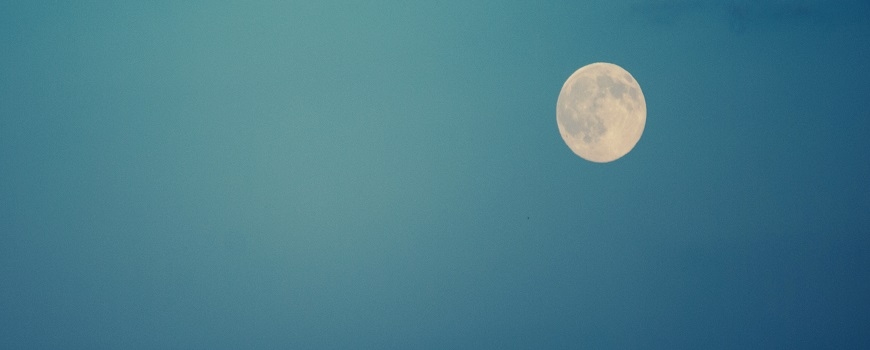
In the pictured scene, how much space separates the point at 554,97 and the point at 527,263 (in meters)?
1.02

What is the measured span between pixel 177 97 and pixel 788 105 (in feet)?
12.1

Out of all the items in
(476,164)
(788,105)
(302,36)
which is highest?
(788,105)

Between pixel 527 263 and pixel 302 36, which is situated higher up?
pixel 302 36

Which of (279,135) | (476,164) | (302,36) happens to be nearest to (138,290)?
(279,135)

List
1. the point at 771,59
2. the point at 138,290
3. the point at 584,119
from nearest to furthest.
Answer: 1. the point at 138,290
2. the point at 584,119
3. the point at 771,59

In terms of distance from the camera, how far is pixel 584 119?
3662 mm

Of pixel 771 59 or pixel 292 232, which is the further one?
pixel 771 59

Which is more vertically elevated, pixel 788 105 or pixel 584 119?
pixel 788 105

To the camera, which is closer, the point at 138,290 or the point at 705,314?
the point at 138,290

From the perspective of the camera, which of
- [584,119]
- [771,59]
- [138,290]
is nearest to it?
[138,290]

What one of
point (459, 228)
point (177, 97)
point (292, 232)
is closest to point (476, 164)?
point (459, 228)

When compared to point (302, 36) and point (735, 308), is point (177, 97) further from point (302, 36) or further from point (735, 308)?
point (735, 308)

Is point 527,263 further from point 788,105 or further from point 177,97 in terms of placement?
point 177,97

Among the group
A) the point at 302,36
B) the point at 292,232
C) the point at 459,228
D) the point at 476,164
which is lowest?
the point at 292,232
